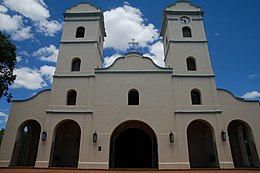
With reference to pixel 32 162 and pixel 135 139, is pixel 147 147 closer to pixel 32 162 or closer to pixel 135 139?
pixel 135 139

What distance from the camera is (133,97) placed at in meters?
14.8

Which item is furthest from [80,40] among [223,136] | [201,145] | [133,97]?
[223,136]

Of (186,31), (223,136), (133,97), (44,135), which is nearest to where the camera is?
(223,136)

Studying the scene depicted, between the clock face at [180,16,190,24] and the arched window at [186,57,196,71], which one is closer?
the arched window at [186,57,196,71]

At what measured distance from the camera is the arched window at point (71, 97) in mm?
14949

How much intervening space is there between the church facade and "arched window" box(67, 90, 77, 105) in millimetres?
76

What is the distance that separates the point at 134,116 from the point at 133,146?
9.45 ft

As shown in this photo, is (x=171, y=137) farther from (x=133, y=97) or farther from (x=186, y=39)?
(x=186, y=39)

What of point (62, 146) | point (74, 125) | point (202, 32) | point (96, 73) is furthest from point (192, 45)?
point (62, 146)

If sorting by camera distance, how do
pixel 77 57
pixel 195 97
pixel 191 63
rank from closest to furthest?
pixel 195 97
pixel 77 57
pixel 191 63

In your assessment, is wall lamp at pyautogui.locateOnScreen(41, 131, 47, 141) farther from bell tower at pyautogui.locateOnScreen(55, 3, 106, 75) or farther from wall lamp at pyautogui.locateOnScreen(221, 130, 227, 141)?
wall lamp at pyautogui.locateOnScreen(221, 130, 227, 141)

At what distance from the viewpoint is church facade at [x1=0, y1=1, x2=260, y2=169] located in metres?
13.1

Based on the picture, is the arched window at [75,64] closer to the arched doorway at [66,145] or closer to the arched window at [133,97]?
the arched doorway at [66,145]

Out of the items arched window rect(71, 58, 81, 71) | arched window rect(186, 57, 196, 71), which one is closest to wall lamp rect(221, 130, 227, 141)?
arched window rect(186, 57, 196, 71)
